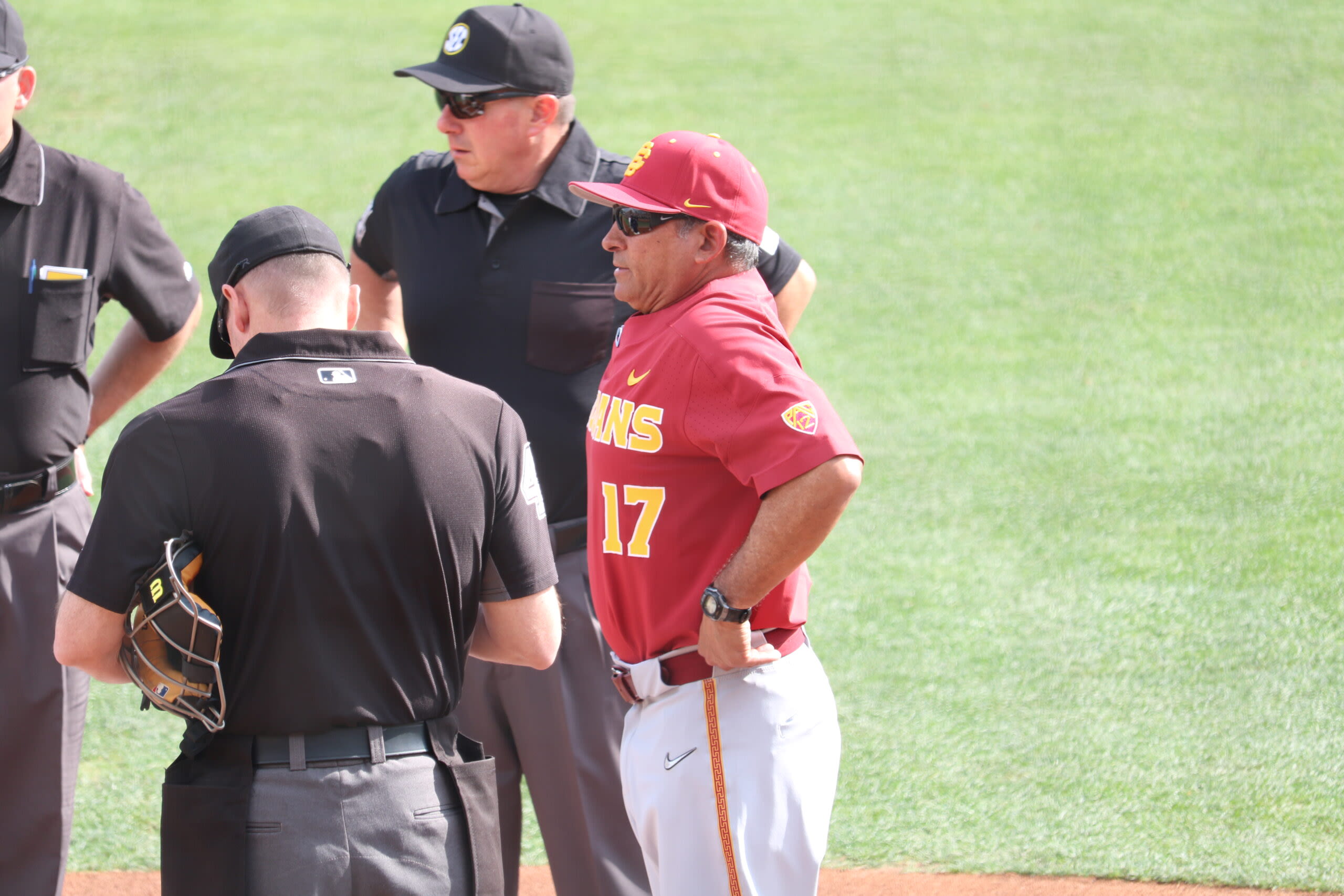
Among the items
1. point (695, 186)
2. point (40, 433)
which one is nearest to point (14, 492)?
point (40, 433)

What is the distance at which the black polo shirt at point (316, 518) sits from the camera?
225 centimetres

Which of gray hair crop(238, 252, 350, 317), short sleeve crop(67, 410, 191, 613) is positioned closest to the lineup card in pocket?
gray hair crop(238, 252, 350, 317)

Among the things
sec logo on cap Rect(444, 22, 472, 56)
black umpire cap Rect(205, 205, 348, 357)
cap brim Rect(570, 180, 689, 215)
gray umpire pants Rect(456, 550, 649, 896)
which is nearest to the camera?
black umpire cap Rect(205, 205, 348, 357)

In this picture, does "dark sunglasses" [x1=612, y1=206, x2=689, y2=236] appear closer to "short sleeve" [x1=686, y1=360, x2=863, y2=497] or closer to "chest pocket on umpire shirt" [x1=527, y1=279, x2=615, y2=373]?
"short sleeve" [x1=686, y1=360, x2=863, y2=497]

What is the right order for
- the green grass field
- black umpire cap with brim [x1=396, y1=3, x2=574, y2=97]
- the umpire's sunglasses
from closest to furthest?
the umpire's sunglasses → black umpire cap with brim [x1=396, y1=3, x2=574, y2=97] → the green grass field

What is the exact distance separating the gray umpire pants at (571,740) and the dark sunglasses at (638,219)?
0.98m

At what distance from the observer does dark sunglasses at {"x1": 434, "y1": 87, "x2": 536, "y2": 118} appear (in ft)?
11.5

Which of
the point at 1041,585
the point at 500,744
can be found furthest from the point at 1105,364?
the point at 500,744

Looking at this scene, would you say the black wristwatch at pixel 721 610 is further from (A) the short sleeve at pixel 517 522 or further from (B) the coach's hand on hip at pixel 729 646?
(A) the short sleeve at pixel 517 522

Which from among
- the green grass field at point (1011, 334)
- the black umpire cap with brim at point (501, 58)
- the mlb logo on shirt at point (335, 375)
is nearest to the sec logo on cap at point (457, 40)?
the black umpire cap with brim at point (501, 58)

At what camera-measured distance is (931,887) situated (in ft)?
13.5

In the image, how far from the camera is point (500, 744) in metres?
3.48

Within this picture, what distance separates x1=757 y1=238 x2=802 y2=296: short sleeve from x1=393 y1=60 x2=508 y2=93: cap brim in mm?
807

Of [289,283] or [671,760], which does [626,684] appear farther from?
[289,283]
